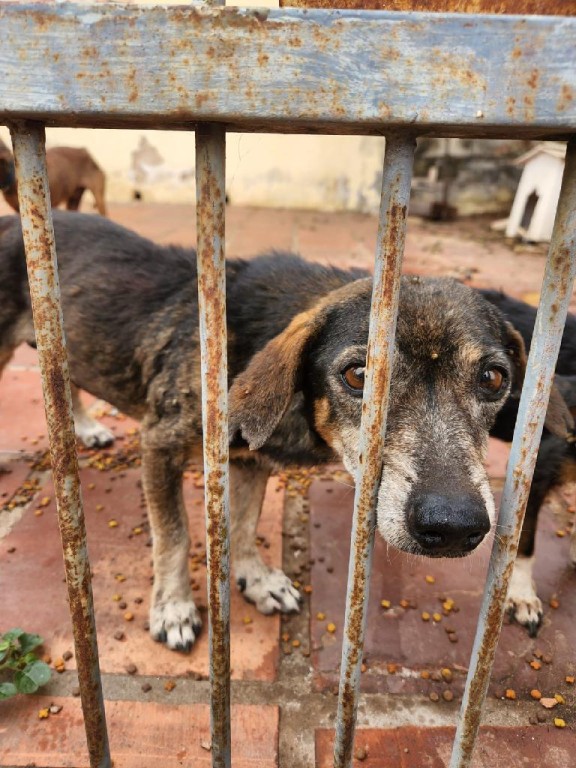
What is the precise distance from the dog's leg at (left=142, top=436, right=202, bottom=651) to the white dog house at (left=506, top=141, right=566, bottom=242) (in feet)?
22.0

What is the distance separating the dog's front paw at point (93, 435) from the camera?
370 cm

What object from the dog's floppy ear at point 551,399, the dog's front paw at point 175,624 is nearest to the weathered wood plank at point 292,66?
the dog's floppy ear at point 551,399

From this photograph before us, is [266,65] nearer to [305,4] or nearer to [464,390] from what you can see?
[305,4]

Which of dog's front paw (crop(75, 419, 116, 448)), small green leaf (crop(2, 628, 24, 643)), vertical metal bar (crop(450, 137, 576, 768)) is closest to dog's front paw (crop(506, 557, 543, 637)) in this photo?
vertical metal bar (crop(450, 137, 576, 768))

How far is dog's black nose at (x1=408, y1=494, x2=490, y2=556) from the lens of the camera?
1.43 m

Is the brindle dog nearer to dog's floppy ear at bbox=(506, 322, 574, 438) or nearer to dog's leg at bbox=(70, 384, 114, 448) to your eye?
dog's floppy ear at bbox=(506, 322, 574, 438)

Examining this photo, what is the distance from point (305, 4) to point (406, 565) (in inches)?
93.4

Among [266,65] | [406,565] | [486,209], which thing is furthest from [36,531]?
[486,209]

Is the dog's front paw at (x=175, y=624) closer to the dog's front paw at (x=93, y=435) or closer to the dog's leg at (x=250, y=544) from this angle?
the dog's leg at (x=250, y=544)

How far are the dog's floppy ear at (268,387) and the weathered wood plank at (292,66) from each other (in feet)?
3.43

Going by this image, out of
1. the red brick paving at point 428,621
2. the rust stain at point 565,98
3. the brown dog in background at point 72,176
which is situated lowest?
the red brick paving at point 428,621

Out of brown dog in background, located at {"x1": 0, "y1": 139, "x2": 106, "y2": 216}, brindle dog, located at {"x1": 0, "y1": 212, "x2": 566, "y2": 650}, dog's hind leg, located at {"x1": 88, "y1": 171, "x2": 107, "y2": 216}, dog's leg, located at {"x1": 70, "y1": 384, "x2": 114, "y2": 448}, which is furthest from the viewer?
dog's hind leg, located at {"x1": 88, "y1": 171, "x2": 107, "y2": 216}

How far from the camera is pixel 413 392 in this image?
1.88 m

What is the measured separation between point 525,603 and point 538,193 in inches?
285
